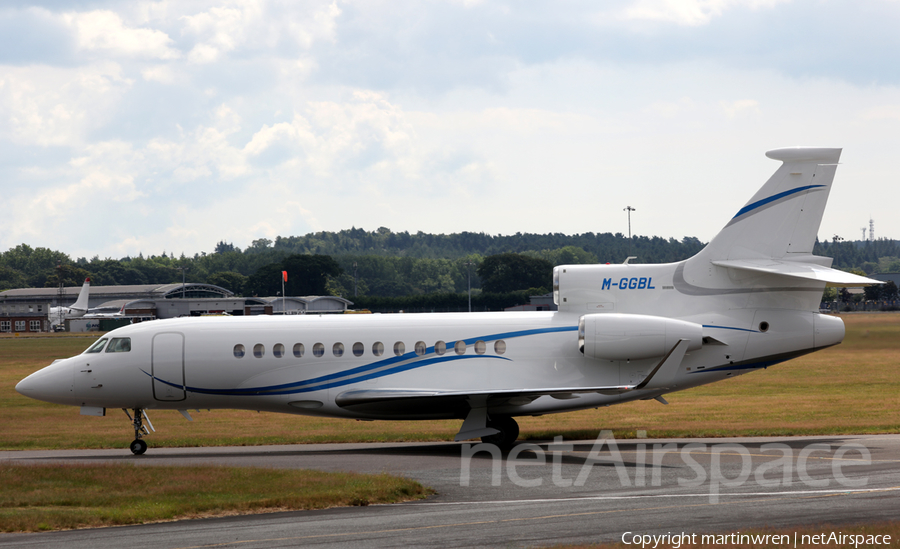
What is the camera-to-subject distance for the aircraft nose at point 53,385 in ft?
74.8

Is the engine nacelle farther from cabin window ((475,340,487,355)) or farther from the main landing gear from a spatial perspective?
the main landing gear

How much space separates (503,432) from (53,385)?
40.1ft

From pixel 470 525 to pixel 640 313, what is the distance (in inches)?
446

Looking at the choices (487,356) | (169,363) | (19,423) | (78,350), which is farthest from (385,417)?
(78,350)

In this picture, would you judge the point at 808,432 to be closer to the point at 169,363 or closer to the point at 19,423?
the point at 169,363

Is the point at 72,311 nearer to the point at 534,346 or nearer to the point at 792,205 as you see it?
the point at 534,346

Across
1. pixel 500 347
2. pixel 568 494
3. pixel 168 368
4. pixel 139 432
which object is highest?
pixel 500 347

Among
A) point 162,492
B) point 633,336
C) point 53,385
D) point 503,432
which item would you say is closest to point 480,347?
point 503,432

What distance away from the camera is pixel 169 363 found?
891 inches

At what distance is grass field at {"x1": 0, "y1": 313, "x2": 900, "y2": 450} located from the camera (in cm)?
2453

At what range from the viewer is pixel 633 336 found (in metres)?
21.4

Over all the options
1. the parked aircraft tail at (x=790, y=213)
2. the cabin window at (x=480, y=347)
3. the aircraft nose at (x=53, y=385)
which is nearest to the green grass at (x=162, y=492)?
the aircraft nose at (x=53, y=385)

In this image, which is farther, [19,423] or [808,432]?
[19,423]

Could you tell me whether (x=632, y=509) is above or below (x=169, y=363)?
below
